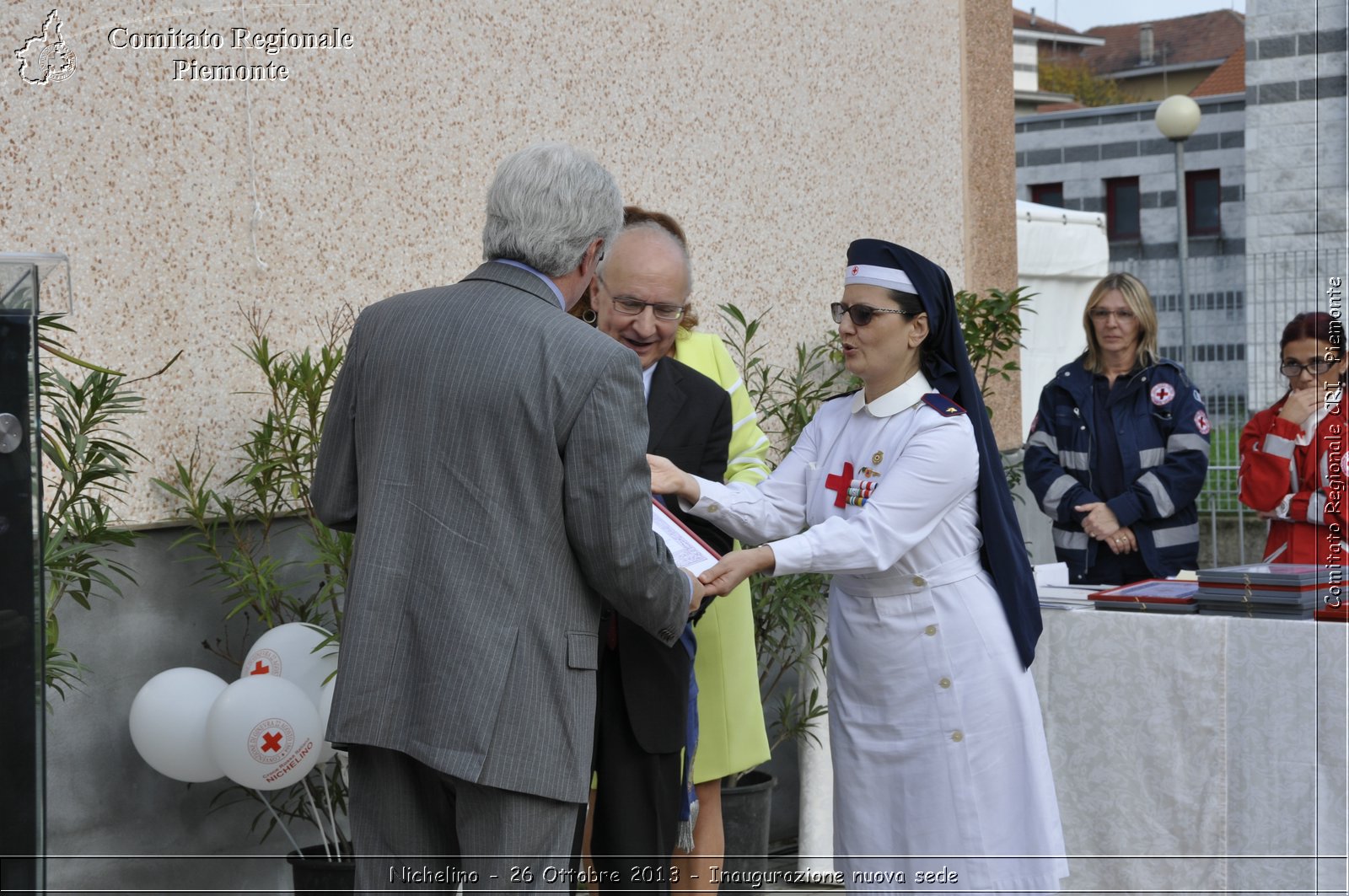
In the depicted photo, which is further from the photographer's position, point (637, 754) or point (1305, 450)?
point (1305, 450)

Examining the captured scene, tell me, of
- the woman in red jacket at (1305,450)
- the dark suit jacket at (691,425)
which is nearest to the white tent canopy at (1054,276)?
the woman in red jacket at (1305,450)

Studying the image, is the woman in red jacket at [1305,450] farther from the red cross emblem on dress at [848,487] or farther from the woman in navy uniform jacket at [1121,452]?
the red cross emblem on dress at [848,487]

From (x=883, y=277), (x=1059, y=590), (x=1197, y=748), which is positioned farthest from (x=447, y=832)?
(x=1059, y=590)

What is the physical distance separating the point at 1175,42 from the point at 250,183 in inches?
2429

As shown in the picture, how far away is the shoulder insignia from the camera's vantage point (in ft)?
11.1

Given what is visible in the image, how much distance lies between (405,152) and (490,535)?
8.42ft

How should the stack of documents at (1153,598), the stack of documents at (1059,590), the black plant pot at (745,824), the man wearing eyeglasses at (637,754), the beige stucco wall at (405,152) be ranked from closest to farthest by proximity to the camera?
the man wearing eyeglasses at (637,754) → the beige stucco wall at (405,152) → the stack of documents at (1153,598) → the stack of documents at (1059,590) → the black plant pot at (745,824)

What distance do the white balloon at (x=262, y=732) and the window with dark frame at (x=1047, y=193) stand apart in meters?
27.2

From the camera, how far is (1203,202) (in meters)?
29.7

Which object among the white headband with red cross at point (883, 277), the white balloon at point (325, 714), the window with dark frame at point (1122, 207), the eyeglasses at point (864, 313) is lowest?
the white balloon at point (325, 714)

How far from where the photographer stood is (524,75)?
5.05 metres

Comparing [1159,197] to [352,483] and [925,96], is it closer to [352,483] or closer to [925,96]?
[925,96]

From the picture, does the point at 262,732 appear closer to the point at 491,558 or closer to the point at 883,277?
the point at 491,558

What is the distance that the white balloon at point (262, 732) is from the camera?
11.3 ft
